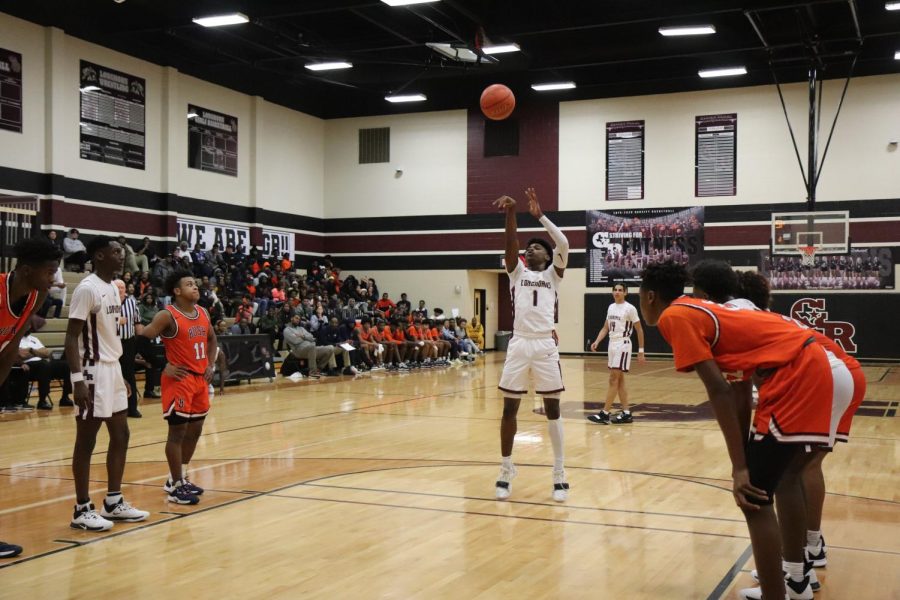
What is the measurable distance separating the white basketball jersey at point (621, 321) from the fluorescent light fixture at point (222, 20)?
1207cm

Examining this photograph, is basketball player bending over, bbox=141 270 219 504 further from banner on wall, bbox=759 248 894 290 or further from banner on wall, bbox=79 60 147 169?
banner on wall, bbox=759 248 894 290

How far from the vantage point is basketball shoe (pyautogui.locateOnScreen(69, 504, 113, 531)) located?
5.46 meters

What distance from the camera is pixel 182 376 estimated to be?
20.9 feet

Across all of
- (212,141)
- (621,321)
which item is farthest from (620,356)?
(212,141)

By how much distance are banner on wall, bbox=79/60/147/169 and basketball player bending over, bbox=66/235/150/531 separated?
55.9 ft

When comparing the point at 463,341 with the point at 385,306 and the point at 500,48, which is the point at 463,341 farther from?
the point at 500,48

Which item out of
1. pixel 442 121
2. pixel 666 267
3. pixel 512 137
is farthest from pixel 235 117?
pixel 666 267

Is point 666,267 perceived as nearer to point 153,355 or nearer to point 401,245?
point 153,355

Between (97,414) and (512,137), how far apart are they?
2389 centimetres

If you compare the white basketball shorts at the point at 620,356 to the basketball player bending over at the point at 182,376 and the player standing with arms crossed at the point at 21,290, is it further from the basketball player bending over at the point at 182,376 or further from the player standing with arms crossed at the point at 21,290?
the player standing with arms crossed at the point at 21,290

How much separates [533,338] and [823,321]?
20.6 metres

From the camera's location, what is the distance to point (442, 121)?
29078 mm

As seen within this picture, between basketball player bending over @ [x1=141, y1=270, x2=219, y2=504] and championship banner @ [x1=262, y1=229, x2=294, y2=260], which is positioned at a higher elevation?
championship banner @ [x1=262, y1=229, x2=294, y2=260]

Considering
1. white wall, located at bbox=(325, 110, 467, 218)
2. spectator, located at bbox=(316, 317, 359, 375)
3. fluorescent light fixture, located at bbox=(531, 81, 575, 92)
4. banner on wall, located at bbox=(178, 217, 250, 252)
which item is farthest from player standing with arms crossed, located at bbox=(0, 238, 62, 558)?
white wall, located at bbox=(325, 110, 467, 218)
